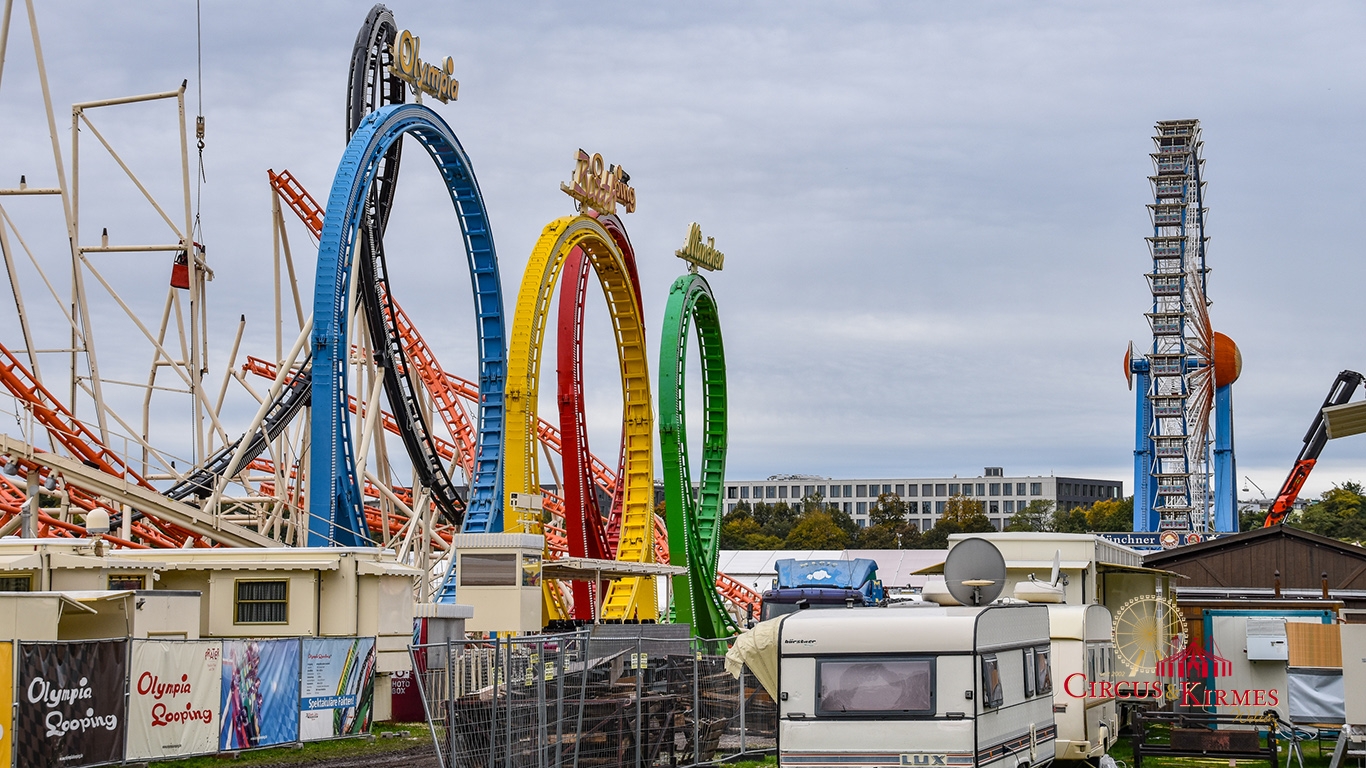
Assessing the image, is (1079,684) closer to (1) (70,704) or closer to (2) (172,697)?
(2) (172,697)

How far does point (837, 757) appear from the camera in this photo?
40.5 ft

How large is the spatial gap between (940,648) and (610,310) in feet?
89.7

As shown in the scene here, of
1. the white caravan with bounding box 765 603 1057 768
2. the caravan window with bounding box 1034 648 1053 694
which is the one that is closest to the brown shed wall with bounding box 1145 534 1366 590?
the caravan window with bounding box 1034 648 1053 694

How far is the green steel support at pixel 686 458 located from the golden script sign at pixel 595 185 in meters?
4.20

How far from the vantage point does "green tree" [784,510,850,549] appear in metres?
113

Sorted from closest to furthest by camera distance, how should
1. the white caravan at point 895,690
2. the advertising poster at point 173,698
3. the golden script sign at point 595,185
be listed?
1. the white caravan at point 895,690
2. the advertising poster at point 173,698
3. the golden script sign at point 595,185

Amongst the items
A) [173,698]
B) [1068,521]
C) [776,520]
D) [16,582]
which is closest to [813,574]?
[16,582]

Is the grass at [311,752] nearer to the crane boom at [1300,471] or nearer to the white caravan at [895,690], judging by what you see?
the white caravan at [895,690]

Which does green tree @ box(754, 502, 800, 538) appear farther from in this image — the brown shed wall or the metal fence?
the metal fence

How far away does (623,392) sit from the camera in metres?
39.8

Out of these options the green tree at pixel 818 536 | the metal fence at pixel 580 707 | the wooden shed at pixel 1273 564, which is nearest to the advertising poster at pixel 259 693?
the metal fence at pixel 580 707

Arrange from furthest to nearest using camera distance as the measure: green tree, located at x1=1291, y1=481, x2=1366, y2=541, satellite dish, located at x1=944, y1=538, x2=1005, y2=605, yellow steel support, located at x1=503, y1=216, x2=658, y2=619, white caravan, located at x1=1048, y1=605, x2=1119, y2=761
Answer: green tree, located at x1=1291, y1=481, x2=1366, y2=541 < yellow steel support, located at x1=503, y1=216, x2=658, y2=619 < white caravan, located at x1=1048, y1=605, x2=1119, y2=761 < satellite dish, located at x1=944, y1=538, x2=1005, y2=605

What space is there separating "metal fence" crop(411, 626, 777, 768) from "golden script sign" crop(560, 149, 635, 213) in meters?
18.1

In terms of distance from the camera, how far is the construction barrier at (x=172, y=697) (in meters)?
14.5
